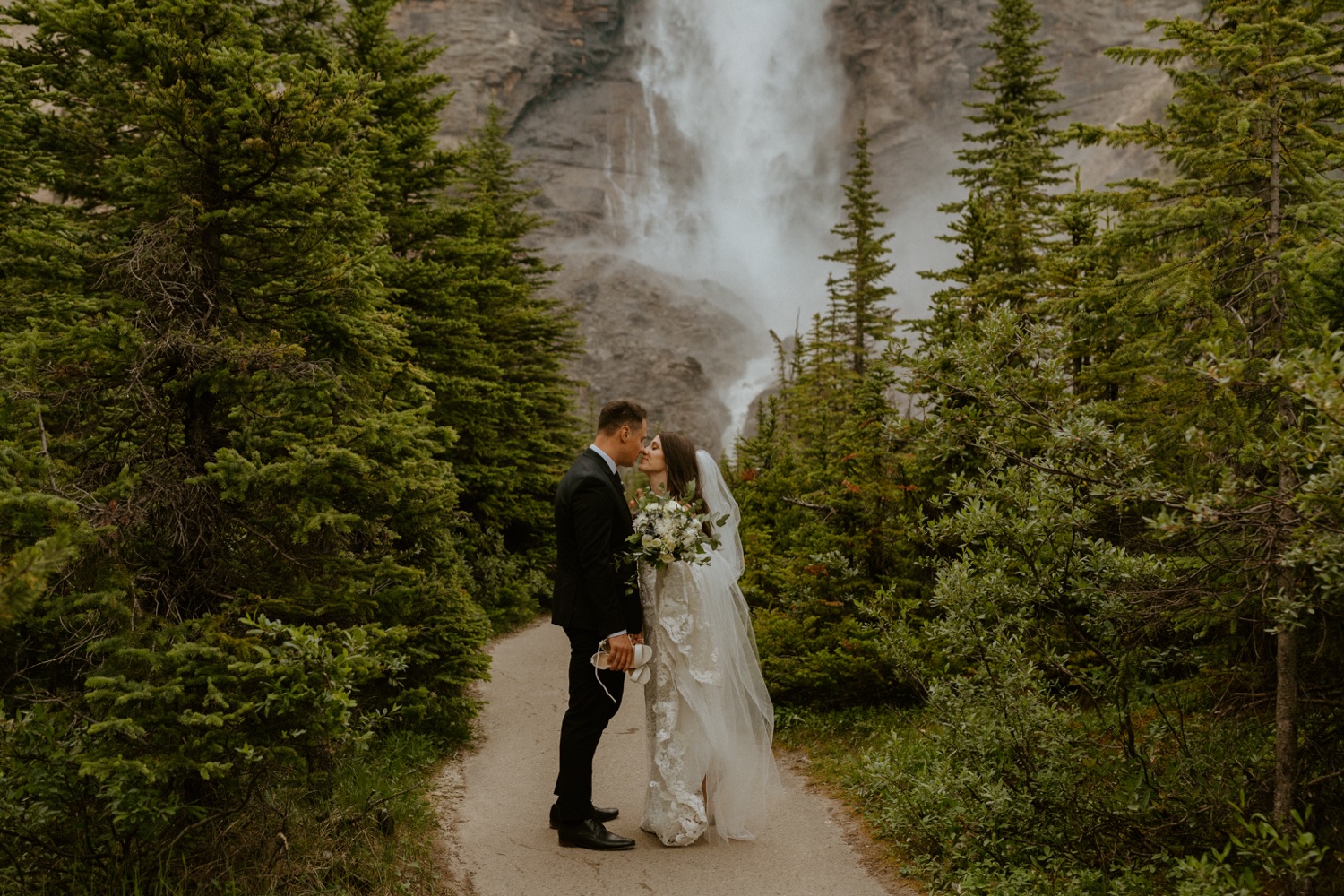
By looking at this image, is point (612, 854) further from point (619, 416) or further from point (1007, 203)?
point (1007, 203)

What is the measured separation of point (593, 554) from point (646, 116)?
8787 centimetres

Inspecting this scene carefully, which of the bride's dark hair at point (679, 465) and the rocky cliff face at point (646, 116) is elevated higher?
the rocky cliff face at point (646, 116)

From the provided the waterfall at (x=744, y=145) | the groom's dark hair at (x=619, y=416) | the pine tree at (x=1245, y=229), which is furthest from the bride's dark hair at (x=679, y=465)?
the waterfall at (x=744, y=145)

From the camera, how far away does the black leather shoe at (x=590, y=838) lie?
18.4ft

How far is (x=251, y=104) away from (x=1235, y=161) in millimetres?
5780

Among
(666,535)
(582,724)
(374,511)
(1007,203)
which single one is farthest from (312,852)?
(1007,203)

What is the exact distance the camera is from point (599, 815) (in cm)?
614

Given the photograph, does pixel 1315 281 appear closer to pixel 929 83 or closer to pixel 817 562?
pixel 817 562

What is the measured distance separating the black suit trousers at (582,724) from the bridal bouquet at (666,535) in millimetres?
664

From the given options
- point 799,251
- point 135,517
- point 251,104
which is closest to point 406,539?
point 135,517

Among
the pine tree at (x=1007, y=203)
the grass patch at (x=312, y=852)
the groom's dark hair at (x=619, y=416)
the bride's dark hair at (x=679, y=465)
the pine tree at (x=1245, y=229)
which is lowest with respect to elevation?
the grass patch at (x=312, y=852)

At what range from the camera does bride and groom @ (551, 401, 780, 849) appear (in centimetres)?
562

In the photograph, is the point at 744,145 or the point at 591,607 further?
the point at 744,145

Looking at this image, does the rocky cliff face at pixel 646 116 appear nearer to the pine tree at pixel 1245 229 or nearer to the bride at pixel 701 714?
the bride at pixel 701 714
